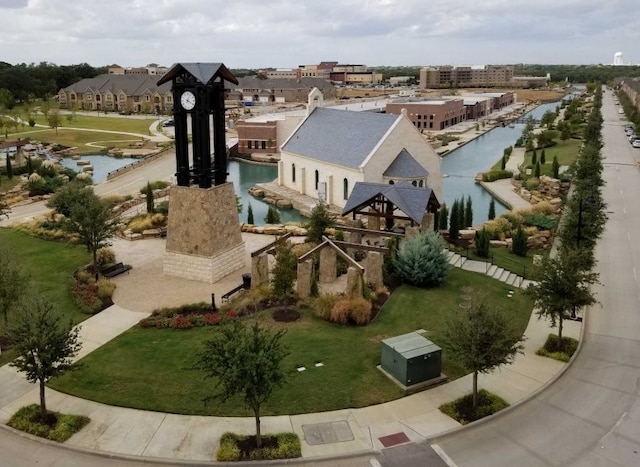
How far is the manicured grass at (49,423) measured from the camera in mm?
16078

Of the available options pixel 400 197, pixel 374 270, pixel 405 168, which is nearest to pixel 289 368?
pixel 374 270

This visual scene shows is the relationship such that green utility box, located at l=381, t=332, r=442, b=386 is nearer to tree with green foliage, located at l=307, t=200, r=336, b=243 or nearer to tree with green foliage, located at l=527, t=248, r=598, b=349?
tree with green foliage, located at l=527, t=248, r=598, b=349

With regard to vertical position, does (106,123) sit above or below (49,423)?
above

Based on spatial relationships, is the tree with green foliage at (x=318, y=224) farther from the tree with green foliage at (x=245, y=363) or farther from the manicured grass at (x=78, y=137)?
the manicured grass at (x=78, y=137)

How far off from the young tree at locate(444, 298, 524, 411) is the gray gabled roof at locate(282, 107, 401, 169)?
1110 inches

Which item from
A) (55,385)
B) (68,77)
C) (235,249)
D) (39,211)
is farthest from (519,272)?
(68,77)

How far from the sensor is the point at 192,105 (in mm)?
27609

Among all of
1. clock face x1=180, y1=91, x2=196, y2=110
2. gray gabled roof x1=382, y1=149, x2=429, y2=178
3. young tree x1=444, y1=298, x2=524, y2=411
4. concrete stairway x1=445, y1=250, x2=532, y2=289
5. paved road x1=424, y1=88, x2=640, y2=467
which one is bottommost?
paved road x1=424, y1=88, x2=640, y2=467

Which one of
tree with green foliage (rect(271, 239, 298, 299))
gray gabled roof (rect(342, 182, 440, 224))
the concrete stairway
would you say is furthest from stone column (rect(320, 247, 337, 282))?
the concrete stairway

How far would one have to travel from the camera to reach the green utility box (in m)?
18.7

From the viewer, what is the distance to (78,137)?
315 ft

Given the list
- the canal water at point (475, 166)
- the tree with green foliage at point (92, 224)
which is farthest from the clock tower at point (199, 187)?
the canal water at point (475, 166)

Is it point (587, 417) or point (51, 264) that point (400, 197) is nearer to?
point (587, 417)

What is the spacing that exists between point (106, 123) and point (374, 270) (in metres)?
101
